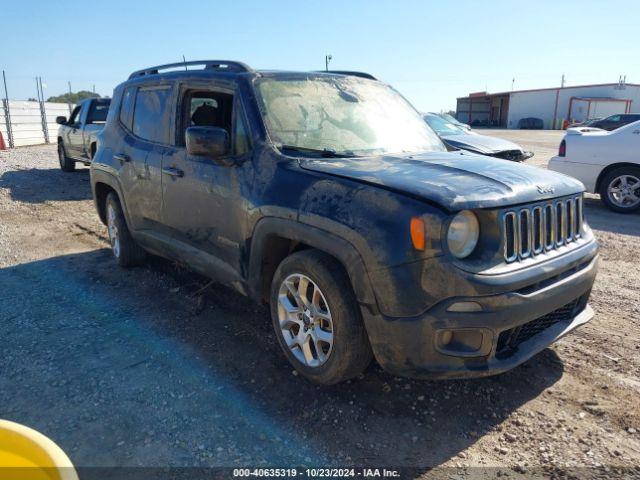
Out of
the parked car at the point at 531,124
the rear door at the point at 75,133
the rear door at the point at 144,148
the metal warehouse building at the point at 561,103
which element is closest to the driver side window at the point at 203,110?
the rear door at the point at 144,148

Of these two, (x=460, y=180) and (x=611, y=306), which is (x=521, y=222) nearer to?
(x=460, y=180)

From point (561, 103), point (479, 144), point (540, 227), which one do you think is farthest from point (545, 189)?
point (561, 103)

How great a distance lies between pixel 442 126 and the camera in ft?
37.0

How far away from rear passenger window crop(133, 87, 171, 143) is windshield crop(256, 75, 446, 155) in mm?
1148

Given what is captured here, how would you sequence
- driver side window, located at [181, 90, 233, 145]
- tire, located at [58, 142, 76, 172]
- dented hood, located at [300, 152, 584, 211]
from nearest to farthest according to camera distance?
1. dented hood, located at [300, 152, 584, 211]
2. driver side window, located at [181, 90, 233, 145]
3. tire, located at [58, 142, 76, 172]

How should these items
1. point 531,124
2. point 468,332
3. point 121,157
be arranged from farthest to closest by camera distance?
point 531,124 → point 121,157 → point 468,332

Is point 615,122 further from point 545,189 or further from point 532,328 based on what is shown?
point 532,328

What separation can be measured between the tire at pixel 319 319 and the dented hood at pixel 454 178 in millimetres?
569

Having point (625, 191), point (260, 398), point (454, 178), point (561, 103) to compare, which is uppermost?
point (561, 103)

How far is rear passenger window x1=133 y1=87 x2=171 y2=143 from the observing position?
4457 mm

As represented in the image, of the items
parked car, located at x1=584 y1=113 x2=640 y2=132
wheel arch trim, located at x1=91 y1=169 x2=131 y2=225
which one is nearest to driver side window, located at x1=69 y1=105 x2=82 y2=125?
wheel arch trim, located at x1=91 y1=169 x2=131 y2=225

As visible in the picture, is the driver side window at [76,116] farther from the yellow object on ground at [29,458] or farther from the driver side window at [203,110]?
the yellow object on ground at [29,458]

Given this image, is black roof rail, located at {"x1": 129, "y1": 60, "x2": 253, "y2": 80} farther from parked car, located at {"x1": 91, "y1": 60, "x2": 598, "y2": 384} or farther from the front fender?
the front fender

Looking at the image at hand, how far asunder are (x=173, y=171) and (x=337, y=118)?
4.72 feet
